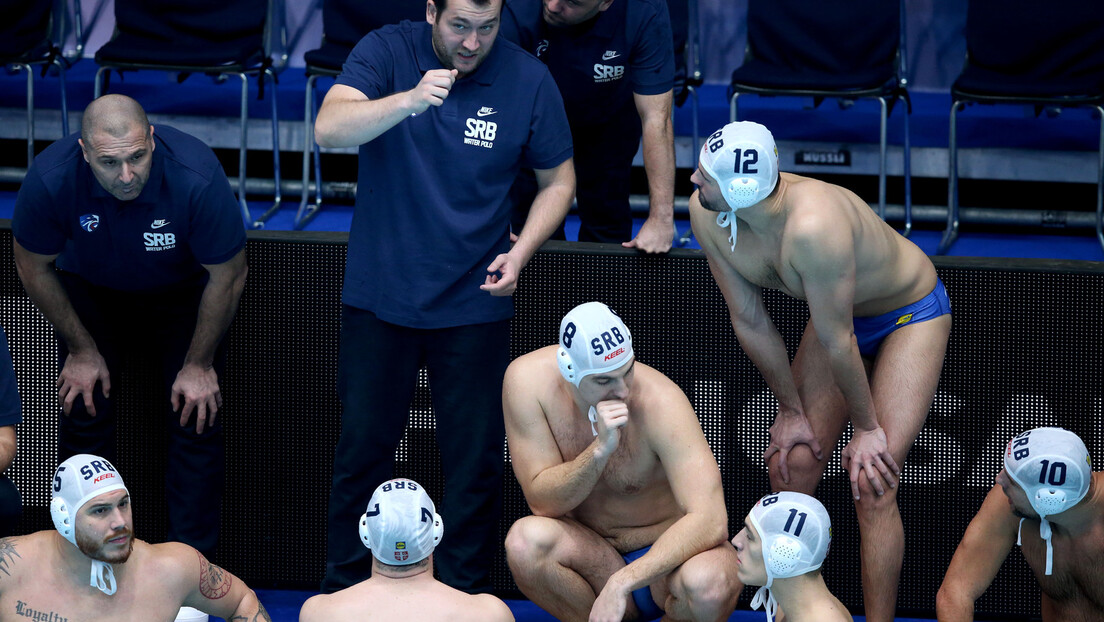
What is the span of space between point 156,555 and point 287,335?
3.94ft

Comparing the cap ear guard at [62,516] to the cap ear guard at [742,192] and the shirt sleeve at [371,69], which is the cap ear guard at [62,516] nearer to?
the shirt sleeve at [371,69]

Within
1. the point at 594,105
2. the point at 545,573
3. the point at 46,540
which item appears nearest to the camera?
the point at 46,540

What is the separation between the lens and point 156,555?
12.8 ft

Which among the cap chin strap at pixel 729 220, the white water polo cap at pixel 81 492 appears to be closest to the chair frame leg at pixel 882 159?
the cap chin strap at pixel 729 220

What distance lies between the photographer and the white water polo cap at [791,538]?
3623 millimetres

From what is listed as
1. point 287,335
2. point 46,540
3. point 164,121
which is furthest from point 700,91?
point 46,540

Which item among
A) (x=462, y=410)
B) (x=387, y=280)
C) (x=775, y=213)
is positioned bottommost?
(x=462, y=410)

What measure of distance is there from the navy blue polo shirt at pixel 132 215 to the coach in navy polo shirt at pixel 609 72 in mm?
1301

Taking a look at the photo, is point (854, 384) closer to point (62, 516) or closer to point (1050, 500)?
point (1050, 500)

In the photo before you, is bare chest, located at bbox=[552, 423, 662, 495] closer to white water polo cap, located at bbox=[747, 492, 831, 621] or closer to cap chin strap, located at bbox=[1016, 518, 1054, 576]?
white water polo cap, located at bbox=[747, 492, 831, 621]

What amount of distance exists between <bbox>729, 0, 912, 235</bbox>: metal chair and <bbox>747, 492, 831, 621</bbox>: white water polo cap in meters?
4.06

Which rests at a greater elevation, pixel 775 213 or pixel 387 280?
pixel 775 213

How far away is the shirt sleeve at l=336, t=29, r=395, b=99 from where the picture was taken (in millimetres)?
4328

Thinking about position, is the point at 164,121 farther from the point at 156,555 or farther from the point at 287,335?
the point at 156,555
